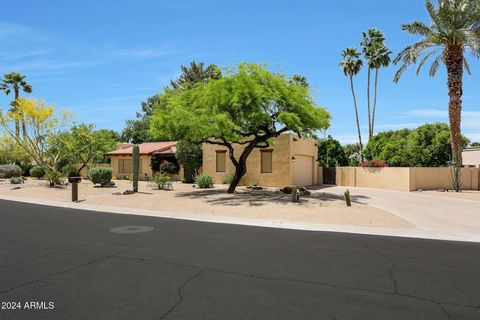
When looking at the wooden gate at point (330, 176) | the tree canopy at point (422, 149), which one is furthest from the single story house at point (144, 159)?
the tree canopy at point (422, 149)

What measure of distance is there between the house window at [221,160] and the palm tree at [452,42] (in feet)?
47.8

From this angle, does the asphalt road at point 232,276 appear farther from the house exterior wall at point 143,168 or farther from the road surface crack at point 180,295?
the house exterior wall at point 143,168

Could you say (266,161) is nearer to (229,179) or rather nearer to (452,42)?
(229,179)

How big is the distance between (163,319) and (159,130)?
1622 cm

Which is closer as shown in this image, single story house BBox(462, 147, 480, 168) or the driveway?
the driveway

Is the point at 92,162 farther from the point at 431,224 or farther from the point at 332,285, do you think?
the point at 332,285

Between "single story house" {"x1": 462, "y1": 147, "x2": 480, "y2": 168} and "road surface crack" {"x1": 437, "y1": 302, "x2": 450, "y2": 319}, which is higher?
"single story house" {"x1": 462, "y1": 147, "x2": 480, "y2": 168}

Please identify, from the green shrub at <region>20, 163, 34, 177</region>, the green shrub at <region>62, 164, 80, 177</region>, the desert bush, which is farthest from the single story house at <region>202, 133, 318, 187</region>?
the green shrub at <region>20, 163, 34, 177</region>

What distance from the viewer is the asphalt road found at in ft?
15.5

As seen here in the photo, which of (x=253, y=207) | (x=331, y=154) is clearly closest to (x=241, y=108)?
(x=253, y=207)

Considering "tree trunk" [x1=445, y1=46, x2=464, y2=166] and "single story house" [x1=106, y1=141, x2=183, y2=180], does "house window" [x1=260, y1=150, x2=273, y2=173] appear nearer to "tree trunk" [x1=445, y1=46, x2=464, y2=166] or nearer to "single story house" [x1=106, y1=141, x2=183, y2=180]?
"single story house" [x1=106, y1=141, x2=183, y2=180]

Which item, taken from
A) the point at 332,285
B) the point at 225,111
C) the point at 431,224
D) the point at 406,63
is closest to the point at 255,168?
the point at 225,111

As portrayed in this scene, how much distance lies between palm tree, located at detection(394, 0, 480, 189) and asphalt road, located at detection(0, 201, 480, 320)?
18.0 metres

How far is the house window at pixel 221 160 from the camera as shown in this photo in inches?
1157
